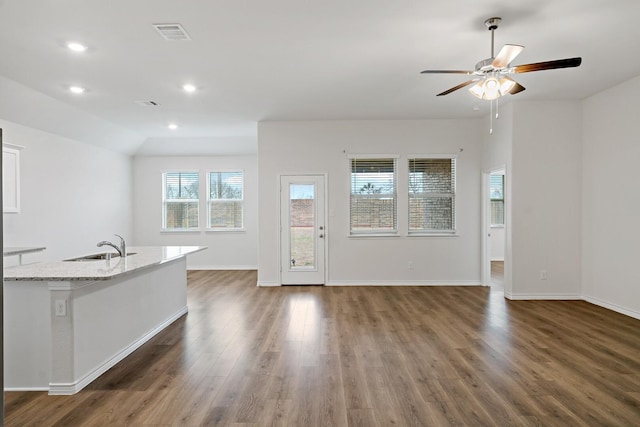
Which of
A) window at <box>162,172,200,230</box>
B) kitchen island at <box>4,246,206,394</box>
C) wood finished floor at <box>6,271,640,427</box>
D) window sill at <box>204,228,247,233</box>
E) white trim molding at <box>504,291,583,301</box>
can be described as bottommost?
wood finished floor at <box>6,271,640,427</box>

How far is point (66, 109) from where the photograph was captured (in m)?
5.77

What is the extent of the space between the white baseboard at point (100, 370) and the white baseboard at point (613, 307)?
5.58m

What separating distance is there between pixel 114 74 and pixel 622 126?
626 centimetres

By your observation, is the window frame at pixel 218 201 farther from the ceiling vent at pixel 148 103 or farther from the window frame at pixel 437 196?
the window frame at pixel 437 196

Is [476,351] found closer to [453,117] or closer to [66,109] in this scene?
[453,117]

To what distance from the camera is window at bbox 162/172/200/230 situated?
8.89 meters

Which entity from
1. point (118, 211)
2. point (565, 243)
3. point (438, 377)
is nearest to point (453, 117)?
point (565, 243)

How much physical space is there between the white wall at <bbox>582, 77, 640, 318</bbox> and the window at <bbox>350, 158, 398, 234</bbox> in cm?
285

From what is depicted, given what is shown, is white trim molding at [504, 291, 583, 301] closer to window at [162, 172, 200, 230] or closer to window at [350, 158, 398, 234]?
window at [350, 158, 398, 234]

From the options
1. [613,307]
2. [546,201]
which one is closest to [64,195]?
[546,201]

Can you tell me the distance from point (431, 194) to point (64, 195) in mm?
6321

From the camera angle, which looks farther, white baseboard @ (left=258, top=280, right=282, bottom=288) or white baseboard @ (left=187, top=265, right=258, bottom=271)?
white baseboard @ (left=187, top=265, right=258, bottom=271)

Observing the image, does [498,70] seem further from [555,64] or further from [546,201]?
[546,201]

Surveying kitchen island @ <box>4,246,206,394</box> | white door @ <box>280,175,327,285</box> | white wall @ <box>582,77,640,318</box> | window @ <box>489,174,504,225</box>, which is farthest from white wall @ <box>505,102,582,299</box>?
kitchen island @ <box>4,246,206,394</box>
